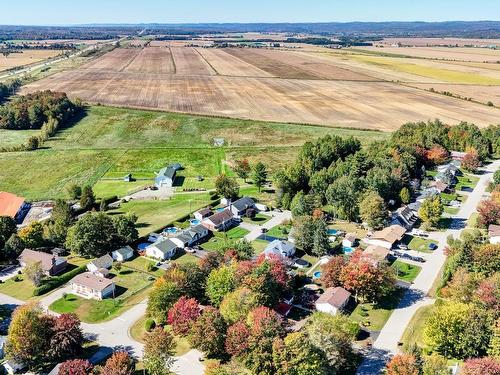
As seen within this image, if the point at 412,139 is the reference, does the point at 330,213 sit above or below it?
below

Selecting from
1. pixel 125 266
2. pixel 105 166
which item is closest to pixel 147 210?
pixel 125 266

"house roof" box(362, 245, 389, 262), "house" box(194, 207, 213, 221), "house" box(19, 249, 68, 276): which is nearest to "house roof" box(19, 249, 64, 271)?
"house" box(19, 249, 68, 276)

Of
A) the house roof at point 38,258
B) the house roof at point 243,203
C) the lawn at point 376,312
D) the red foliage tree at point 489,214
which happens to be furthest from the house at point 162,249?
the red foliage tree at point 489,214

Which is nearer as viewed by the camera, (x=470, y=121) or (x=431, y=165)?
(x=431, y=165)

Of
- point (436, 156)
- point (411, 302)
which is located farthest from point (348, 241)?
point (436, 156)

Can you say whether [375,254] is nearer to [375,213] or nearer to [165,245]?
[375,213]

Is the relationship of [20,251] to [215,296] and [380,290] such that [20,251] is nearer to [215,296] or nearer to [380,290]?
[215,296]
